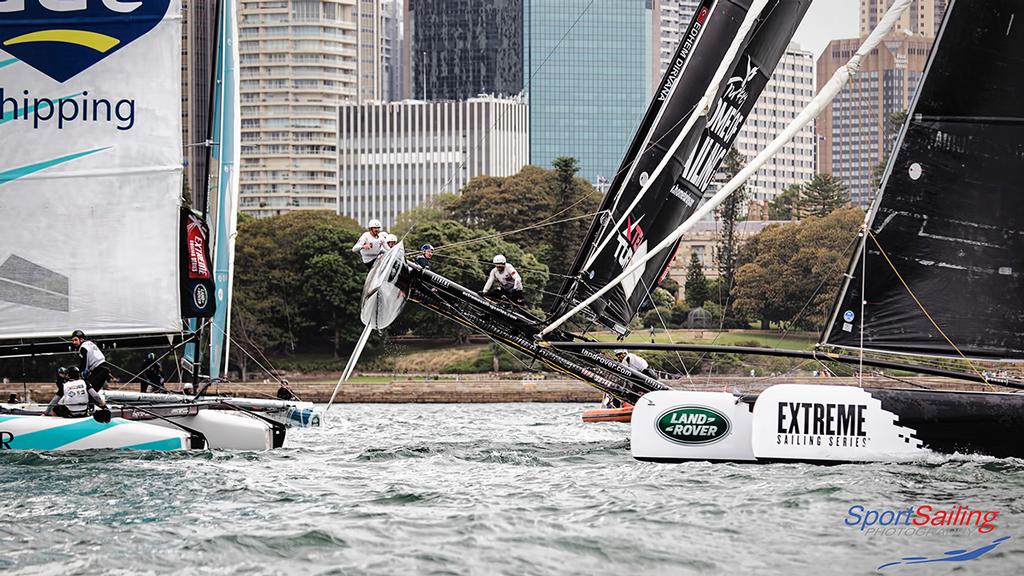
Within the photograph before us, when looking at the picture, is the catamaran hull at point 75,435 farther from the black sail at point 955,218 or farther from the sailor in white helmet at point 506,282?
the black sail at point 955,218

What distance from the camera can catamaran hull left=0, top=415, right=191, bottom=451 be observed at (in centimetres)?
1800

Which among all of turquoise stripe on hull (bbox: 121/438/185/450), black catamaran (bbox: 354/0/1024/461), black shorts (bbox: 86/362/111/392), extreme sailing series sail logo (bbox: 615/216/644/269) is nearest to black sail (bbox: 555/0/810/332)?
extreme sailing series sail logo (bbox: 615/216/644/269)

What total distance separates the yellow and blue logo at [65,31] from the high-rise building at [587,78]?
141m

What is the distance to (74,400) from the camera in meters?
18.9

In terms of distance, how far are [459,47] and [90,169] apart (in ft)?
545

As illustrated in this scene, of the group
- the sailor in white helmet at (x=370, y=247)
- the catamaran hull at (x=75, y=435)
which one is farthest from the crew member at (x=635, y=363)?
the catamaran hull at (x=75, y=435)

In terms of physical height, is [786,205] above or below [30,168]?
above

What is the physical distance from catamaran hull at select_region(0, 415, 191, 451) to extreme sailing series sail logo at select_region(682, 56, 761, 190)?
8344 mm

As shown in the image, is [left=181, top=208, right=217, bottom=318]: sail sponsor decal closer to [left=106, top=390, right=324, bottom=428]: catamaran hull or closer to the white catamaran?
the white catamaran

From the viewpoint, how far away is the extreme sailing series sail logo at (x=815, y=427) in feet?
49.8

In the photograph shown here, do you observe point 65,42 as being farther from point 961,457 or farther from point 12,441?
point 961,457

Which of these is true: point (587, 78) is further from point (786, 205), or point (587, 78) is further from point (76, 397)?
point (76, 397)

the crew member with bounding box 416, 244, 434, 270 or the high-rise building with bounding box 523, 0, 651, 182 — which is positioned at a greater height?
the high-rise building with bounding box 523, 0, 651, 182

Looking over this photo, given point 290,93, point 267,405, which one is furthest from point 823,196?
point 290,93
